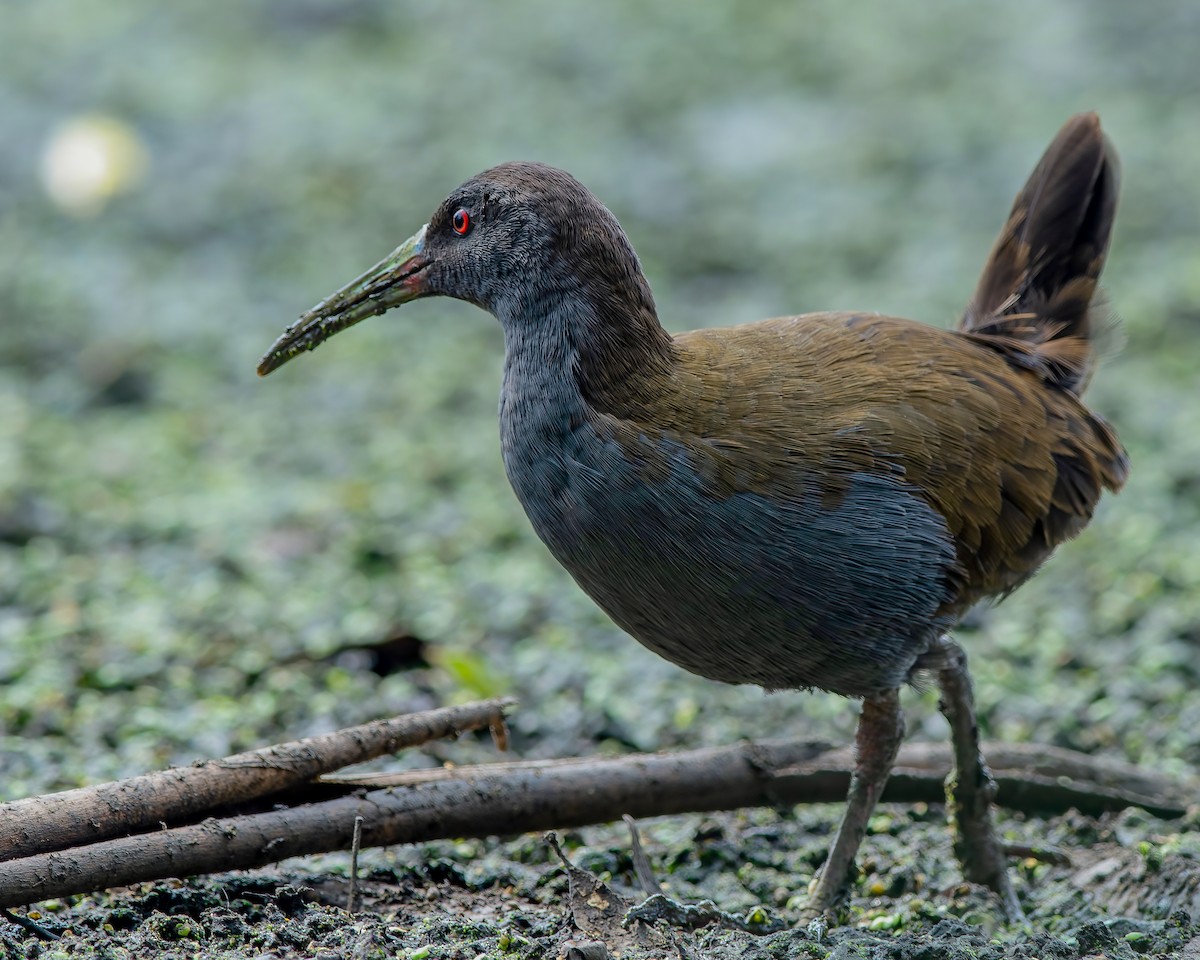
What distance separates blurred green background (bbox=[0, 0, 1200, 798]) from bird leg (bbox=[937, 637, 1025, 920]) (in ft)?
4.13

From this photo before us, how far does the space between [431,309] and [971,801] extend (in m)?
6.01

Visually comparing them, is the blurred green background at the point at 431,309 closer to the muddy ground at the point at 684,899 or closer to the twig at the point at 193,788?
the muddy ground at the point at 684,899

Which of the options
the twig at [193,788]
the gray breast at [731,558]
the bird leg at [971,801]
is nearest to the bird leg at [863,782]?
the bird leg at [971,801]

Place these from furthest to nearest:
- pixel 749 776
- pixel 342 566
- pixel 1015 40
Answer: pixel 1015 40 < pixel 342 566 < pixel 749 776

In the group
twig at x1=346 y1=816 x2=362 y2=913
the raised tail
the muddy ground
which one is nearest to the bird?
the muddy ground

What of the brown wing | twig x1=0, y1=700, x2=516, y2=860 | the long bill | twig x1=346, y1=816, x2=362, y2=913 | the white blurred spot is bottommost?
twig x1=346, y1=816, x2=362, y2=913

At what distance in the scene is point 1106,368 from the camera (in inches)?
339

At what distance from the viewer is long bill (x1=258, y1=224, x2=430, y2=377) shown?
4.30 meters

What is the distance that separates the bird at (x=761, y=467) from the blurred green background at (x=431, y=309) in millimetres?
1662

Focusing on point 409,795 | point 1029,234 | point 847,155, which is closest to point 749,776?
point 409,795

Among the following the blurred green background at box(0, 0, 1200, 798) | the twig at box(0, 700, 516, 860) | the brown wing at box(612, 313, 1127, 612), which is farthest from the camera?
the blurred green background at box(0, 0, 1200, 798)

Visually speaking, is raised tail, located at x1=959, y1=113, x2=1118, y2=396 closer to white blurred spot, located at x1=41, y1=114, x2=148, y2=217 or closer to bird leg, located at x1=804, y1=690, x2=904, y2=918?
bird leg, located at x1=804, y1=690, x2=904, y2=918

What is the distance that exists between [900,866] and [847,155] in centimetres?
754

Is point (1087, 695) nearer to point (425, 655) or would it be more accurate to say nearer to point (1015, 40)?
point (425, 655)
